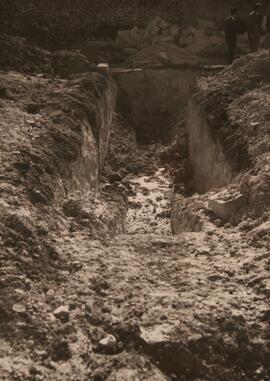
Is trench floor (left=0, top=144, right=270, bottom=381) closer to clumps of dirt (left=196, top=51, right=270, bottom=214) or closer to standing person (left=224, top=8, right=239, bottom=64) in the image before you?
clumps of dirt (left=196, top=51, right=270, bottom=214)

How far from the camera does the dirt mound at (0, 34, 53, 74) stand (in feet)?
32.5

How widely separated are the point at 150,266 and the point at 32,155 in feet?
7.48

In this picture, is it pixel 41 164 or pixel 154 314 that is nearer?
pixel 154 314

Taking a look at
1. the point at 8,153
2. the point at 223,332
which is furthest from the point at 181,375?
the point at 8,153

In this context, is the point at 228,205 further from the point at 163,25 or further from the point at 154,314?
the point at 163,25

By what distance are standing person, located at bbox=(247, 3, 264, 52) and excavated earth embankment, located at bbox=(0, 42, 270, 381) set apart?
132 inches

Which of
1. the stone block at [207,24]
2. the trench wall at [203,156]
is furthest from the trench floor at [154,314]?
the stone block at [207,24]

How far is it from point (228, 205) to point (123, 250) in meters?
1.42

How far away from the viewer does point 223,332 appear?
12.8 ft

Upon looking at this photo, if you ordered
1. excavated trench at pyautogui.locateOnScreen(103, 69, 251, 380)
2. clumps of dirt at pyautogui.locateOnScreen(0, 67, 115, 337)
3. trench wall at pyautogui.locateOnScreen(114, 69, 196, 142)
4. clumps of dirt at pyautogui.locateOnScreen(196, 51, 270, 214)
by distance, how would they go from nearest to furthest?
1. excavated trench at pyautogui.locateOnScreen(103, 69, 251, 380)
2. clumps of dirt at pyautogui.locateOnScreen(0, 67, 115, 337)
3. clumps of dirt at pyautogui.locateOnScreen(196, 51, 270, 214)
4. trench wall at pyautogui.locateOnScreen(114, 69, 196, 142)

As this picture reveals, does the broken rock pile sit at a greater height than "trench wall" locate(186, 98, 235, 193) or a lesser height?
greater

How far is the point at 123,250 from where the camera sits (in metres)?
5.07

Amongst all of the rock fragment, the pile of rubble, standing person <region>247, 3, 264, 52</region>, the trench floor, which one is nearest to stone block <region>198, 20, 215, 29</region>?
the pile of rubble

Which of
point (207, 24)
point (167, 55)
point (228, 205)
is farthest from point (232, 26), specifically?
point (228, 205)
